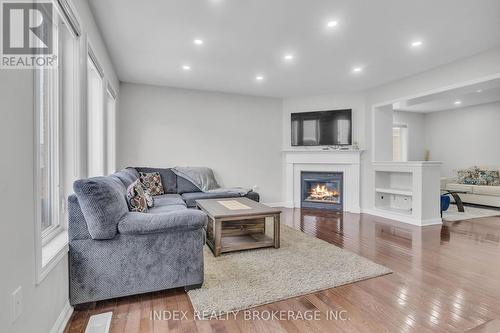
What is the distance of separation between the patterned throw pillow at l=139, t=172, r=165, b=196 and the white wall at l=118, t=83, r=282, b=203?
0.48 meters

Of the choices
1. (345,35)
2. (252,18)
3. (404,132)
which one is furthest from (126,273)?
(404,132)

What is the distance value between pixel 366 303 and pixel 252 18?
9.13ft

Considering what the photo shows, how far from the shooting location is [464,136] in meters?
7.11

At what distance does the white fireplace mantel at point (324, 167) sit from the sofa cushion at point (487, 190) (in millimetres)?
2976

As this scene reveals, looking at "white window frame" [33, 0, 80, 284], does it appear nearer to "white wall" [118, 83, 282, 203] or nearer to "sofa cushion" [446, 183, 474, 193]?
"white wall" [118, 83, 282, 203]

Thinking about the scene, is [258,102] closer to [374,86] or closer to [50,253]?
[374,86]

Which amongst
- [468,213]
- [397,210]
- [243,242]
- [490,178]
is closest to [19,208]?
[243,242]

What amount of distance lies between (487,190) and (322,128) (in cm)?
389

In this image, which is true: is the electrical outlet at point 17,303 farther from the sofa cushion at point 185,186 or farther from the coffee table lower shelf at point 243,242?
the sofa cushion at point 185,186

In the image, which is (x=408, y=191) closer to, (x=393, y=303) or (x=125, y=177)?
(x=393, y=303)

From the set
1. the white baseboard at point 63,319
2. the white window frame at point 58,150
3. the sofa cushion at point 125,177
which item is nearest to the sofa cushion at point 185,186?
the sofa cushion at point 125,177

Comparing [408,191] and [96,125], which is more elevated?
[96,125]

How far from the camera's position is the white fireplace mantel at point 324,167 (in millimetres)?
5422

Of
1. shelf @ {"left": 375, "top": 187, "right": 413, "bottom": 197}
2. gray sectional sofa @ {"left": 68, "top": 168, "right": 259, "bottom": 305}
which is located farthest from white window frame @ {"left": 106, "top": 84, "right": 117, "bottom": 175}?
shelf @ {"left": 375, "top": 187, "right": 413, "bottom": 197}
